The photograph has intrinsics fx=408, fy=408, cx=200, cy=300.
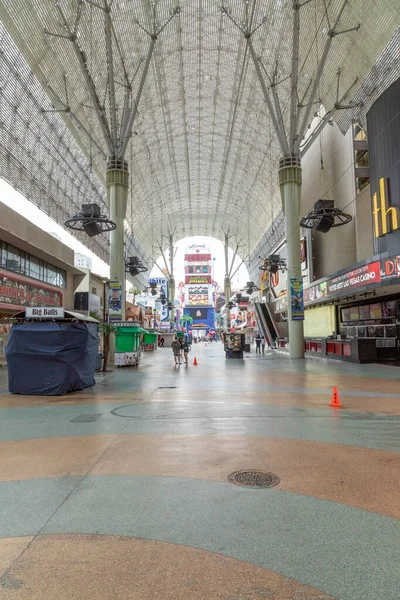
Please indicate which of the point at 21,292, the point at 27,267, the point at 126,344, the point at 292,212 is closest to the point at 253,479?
the point at 126,344

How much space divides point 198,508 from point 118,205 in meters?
26.2

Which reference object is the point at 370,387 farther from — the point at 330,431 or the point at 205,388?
the point at 330,431

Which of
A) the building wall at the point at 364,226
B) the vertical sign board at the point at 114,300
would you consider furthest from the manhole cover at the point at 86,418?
the building wall at the point at 364,226

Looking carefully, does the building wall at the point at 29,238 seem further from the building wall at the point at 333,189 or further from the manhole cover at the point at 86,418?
the building wall at the point at 333,189

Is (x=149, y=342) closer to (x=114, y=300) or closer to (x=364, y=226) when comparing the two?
(x=114, y=300)

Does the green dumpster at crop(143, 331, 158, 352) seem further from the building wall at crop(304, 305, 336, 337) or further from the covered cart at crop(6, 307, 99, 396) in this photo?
the covered cart at crop(6, 307, 99, 396)

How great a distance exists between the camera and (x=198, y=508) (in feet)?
12.3

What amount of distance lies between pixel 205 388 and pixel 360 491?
8838 millimetres

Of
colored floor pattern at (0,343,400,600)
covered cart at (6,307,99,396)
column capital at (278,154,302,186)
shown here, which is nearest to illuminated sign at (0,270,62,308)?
covered cart at (6,307,99,396)

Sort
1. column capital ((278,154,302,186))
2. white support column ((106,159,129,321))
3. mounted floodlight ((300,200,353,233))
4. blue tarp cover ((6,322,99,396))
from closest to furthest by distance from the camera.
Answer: blue tarp cover ((6,322,99,396)) → mounted floodlight ((300,200,353,233)) → white support column ((106,159,129,321)) → column capital ((278,154,302,186))

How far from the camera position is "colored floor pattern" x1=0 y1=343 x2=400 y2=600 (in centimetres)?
262

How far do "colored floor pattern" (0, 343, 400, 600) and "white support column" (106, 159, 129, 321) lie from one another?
772 inches

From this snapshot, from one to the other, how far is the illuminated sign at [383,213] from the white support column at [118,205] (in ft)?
51.2

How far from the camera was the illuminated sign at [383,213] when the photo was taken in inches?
775
